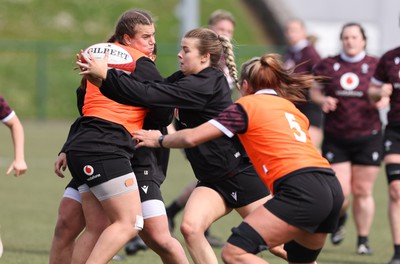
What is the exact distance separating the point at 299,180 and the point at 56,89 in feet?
75.5

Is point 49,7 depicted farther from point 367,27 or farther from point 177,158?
point 177,158

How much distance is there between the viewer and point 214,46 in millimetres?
6367

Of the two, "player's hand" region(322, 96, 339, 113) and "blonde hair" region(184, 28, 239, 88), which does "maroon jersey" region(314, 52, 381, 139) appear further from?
"blonde hair" region(184, 28, 239, 88)

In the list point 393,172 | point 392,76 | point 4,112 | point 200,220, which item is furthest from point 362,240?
point 4,112

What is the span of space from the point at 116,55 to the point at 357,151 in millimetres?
4147

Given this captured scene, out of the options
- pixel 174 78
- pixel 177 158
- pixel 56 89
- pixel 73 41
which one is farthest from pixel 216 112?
pixel 73 41

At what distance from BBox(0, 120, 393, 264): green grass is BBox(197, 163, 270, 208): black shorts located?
67.0 inches

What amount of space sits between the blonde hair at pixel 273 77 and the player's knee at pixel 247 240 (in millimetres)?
879

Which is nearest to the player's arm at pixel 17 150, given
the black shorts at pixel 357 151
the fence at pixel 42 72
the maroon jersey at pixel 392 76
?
the maroon jersey at pixel 392 76

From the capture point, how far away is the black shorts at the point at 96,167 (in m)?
5.90

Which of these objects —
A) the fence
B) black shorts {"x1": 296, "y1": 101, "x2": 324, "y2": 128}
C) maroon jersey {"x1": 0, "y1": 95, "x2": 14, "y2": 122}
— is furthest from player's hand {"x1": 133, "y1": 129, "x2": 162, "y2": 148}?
the fence

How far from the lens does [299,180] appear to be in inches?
214

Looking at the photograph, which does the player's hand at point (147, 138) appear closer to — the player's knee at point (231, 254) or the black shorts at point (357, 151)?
the player's knee at point (231, 254)

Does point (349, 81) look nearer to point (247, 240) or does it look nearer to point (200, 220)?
point (200, 220)
